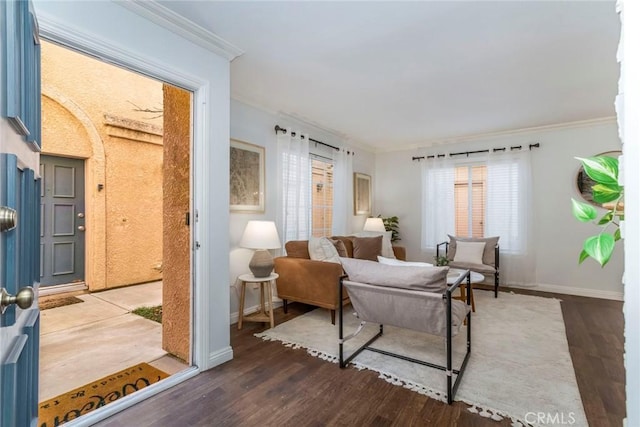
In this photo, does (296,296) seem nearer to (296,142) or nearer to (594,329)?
(296,142)

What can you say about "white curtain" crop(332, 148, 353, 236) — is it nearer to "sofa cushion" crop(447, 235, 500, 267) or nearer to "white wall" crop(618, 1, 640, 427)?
"sofa cushion" crop(447, 235, 500, 267)

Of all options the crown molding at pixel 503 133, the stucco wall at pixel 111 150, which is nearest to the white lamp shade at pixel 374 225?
the crown molding at pixel 503 133

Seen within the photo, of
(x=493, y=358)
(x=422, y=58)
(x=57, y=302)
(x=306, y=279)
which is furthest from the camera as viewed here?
(x=57, y=302)

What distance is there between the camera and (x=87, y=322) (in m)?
3.24

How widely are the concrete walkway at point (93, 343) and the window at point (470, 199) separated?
460 centimetres

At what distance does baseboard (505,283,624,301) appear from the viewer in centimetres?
410

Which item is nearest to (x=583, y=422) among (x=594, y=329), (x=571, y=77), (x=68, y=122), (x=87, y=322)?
(x=594, y=329)

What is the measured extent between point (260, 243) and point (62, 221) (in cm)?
359

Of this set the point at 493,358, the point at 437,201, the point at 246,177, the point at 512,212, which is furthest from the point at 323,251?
the point at 512,212

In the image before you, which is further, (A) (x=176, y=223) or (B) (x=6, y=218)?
(A) (x=176, y=223)

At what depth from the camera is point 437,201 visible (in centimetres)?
531

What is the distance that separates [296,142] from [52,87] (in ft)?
11.2

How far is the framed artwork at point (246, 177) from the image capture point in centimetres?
335

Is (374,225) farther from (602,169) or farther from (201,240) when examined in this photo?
(602,169)
